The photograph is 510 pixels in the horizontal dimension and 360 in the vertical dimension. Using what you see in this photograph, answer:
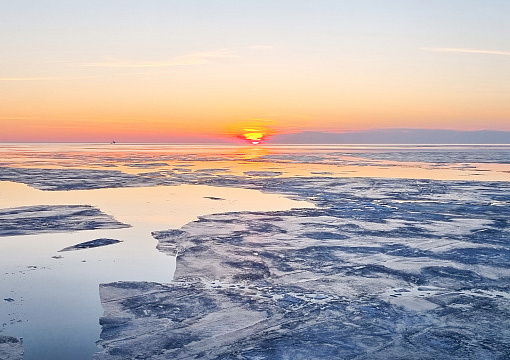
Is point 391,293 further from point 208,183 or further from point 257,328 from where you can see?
point 208,183

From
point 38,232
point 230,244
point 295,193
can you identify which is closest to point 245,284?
point 230,244

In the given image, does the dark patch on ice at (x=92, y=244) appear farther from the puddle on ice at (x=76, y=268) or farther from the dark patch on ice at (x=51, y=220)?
the dark patch on ice at (x=51, y=220)

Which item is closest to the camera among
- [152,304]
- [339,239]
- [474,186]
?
[152,304]

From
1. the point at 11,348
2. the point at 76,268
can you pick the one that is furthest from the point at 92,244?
the point at 11,348

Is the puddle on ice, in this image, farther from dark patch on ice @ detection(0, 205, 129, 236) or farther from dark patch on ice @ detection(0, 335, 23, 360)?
dark patch on ice @ detection(0, 205, 129, 236)

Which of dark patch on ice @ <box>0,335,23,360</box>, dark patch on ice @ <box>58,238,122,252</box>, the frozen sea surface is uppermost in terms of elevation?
dark patch on ice @ <box>0,335,23,360</box>

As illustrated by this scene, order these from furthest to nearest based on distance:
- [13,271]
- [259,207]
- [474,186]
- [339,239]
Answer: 1. [474,186]
2. [259,207]
3. [339,239]
4. [13,271]

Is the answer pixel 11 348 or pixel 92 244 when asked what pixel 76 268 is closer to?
pixel 92 244

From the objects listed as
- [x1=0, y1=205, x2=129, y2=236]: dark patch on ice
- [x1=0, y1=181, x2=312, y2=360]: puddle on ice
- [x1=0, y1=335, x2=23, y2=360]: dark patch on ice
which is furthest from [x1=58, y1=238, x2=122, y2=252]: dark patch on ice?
[x1=0, y1=335, x2=23, y2=360]: dark patch on ice
